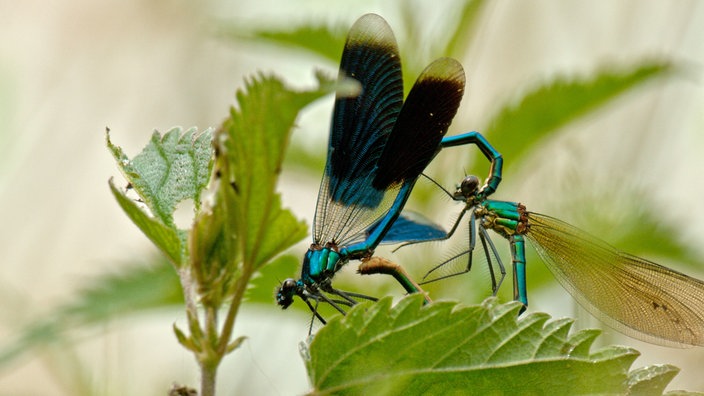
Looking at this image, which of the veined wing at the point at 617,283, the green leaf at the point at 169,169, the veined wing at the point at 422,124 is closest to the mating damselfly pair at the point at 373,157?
the veined wing at the point at 422,124

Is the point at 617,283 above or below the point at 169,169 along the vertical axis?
below

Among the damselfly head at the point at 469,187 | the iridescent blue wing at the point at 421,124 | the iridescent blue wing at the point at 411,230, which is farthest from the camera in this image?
the damselfly head at the point at 469,187

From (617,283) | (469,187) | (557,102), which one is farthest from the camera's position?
(557,102)

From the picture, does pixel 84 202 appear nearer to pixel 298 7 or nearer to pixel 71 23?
pixel 71 23

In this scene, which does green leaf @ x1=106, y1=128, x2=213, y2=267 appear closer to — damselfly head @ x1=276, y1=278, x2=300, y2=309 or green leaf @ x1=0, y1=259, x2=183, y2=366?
damselfly head @ x1=276, y1=278, x2=300, y2=309

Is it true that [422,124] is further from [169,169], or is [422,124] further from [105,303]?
[105,303]

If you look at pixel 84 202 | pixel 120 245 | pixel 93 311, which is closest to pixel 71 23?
pixel 84 202

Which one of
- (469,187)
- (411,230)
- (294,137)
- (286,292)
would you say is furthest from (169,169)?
(294,137)

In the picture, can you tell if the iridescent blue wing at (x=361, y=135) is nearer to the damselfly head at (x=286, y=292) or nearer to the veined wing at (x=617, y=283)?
the damselfly head at (x=286, y=292)
